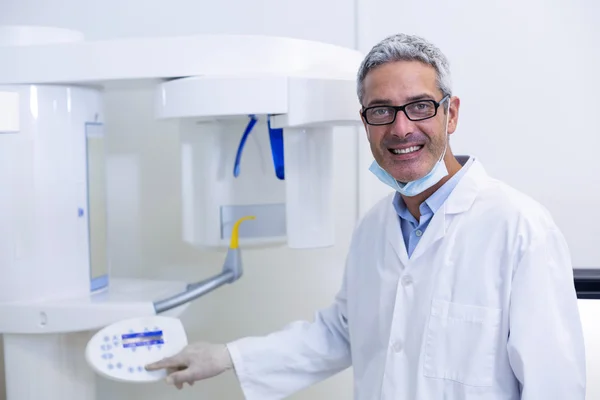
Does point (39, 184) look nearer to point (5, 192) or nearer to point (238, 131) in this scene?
point (5, 192)

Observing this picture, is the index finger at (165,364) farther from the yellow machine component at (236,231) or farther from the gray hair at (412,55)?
the gray hair at (412,55)

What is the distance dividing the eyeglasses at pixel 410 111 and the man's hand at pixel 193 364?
0.54 meters

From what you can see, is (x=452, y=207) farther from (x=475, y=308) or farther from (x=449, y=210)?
(x=475, y=308)

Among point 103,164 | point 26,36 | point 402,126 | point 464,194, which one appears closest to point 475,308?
point 464,194

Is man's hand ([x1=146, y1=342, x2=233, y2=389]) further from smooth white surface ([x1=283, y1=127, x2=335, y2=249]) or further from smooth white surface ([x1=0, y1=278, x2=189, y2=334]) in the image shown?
smooth white surface ([x1=283, y1=127, x2=335, y2=249])

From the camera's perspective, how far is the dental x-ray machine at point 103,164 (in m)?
1.29

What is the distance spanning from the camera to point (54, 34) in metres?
1.39

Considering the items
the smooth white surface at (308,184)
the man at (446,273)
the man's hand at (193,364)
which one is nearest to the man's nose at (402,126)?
the man at (446,273)

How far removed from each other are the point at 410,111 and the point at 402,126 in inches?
1.4

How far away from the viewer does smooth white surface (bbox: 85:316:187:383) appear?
1270 millimetres

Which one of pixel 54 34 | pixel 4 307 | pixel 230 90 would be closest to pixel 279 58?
pixel 230 90

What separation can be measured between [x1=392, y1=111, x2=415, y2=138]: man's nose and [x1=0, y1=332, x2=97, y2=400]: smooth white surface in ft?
2.53

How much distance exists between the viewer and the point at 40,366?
1.40 metres

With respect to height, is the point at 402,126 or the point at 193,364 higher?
the point at 402,126
